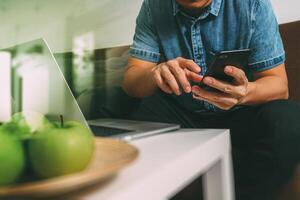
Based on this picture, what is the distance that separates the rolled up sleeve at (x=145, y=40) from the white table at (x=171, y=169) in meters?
0.37

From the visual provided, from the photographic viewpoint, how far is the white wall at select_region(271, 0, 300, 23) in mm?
996

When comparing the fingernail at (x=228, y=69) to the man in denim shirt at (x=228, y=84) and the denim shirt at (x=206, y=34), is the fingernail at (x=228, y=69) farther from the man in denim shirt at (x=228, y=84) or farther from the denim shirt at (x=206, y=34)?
the denim shirt at (x=206, y=34)

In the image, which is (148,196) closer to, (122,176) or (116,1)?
(122,176)

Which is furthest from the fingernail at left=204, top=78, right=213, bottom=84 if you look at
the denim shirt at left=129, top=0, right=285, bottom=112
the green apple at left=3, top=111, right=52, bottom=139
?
the green apple at left=3, top=111, right=52, bottom=139

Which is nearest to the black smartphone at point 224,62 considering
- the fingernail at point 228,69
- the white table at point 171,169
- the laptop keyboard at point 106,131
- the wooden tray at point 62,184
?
the fingernail at point 228,69

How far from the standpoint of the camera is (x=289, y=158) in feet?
2.43

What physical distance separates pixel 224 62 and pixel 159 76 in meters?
0.21

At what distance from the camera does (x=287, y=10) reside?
1006 millimetres

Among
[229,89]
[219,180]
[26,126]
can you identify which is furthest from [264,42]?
[26,126]

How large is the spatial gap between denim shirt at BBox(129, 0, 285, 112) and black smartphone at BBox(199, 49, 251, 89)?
0.24 m

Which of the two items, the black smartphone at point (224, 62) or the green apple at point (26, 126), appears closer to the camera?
the green apple at point (26, 126)

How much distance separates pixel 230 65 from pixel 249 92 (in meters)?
0.20

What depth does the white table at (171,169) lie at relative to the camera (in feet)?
1.21

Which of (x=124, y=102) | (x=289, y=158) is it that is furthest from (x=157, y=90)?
(x=289, y=158)
